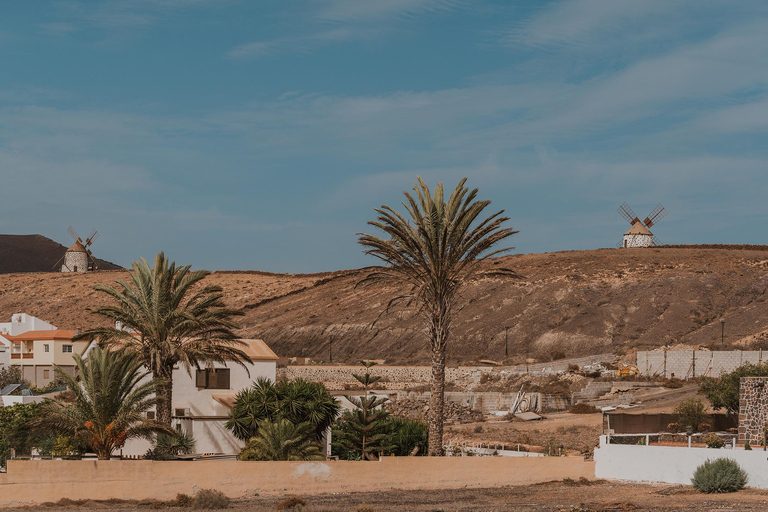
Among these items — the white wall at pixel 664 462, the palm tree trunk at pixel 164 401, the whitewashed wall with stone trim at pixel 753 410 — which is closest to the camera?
the white wall at pixel 664 462

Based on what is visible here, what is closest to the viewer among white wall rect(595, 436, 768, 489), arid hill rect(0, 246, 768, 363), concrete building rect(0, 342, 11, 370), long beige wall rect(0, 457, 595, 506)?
long beige wall rect(0, 457, 595, 506)

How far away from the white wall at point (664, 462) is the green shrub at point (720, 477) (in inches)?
15.6

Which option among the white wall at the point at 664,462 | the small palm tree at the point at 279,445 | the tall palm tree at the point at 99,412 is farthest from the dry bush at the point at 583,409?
the tall palm tree at the point at 99,412

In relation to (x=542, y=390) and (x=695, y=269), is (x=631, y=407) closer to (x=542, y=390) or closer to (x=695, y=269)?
(x=542, y=390)

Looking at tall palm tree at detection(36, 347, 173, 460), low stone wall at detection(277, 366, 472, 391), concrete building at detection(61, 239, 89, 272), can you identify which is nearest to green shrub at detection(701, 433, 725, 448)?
tall palm tree at detection(36, 347, 173, 460)

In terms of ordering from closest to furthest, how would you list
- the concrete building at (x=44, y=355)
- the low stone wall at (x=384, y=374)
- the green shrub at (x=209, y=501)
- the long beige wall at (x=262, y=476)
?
the green shrub at (x=209, y=501) → the long beige wall at (x=262, y=476) → the concrete building at (x=44, y=355) → the low stone wall at (x=384, y=374)

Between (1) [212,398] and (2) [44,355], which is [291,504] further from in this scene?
(2) [44,355]

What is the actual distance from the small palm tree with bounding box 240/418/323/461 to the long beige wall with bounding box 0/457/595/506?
2077 millimetres

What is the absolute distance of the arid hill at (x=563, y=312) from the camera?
314 feet

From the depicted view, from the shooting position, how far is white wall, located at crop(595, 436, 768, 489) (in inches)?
1128

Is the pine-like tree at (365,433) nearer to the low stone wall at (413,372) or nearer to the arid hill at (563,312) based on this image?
the low stone wall at (413,372)

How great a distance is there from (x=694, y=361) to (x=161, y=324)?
162ft

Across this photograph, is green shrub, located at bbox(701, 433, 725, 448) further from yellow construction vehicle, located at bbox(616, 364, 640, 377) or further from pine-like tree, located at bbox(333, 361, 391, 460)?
yellow construction vehicle, located at bbox(616, 364, 640, 377)

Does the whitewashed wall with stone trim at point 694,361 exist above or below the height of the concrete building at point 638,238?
below
